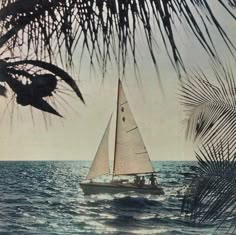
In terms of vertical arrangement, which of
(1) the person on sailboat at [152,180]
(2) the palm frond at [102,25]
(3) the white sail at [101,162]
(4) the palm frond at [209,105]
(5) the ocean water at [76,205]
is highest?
(2) the palm frond at [102,25]

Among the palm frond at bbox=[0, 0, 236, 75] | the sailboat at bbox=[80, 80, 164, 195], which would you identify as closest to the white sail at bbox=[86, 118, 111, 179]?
the sailboat at bbox=[80, 80, 164, 195]

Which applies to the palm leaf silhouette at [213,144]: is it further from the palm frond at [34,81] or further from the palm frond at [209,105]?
the palm frond at [34,81]

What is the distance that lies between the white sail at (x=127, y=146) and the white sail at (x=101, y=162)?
0.03 meters

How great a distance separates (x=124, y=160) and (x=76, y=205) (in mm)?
215

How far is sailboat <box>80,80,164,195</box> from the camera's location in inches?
67.2

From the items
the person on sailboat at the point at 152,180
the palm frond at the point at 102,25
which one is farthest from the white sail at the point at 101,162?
the palm frond at the point at 102,25

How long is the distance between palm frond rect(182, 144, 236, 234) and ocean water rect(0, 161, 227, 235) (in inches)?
1.2

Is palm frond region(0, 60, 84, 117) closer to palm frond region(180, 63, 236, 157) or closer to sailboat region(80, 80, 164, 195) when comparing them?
sailboat region(80, 80, 164, 195)

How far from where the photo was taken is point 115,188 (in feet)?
5.69

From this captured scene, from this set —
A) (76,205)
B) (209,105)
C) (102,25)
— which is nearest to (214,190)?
(209,105)

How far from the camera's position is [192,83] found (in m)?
1.74

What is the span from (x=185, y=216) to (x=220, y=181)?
160 mm

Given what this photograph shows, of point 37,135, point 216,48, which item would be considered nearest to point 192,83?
point 216,48

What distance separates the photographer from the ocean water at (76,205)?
1.70m
